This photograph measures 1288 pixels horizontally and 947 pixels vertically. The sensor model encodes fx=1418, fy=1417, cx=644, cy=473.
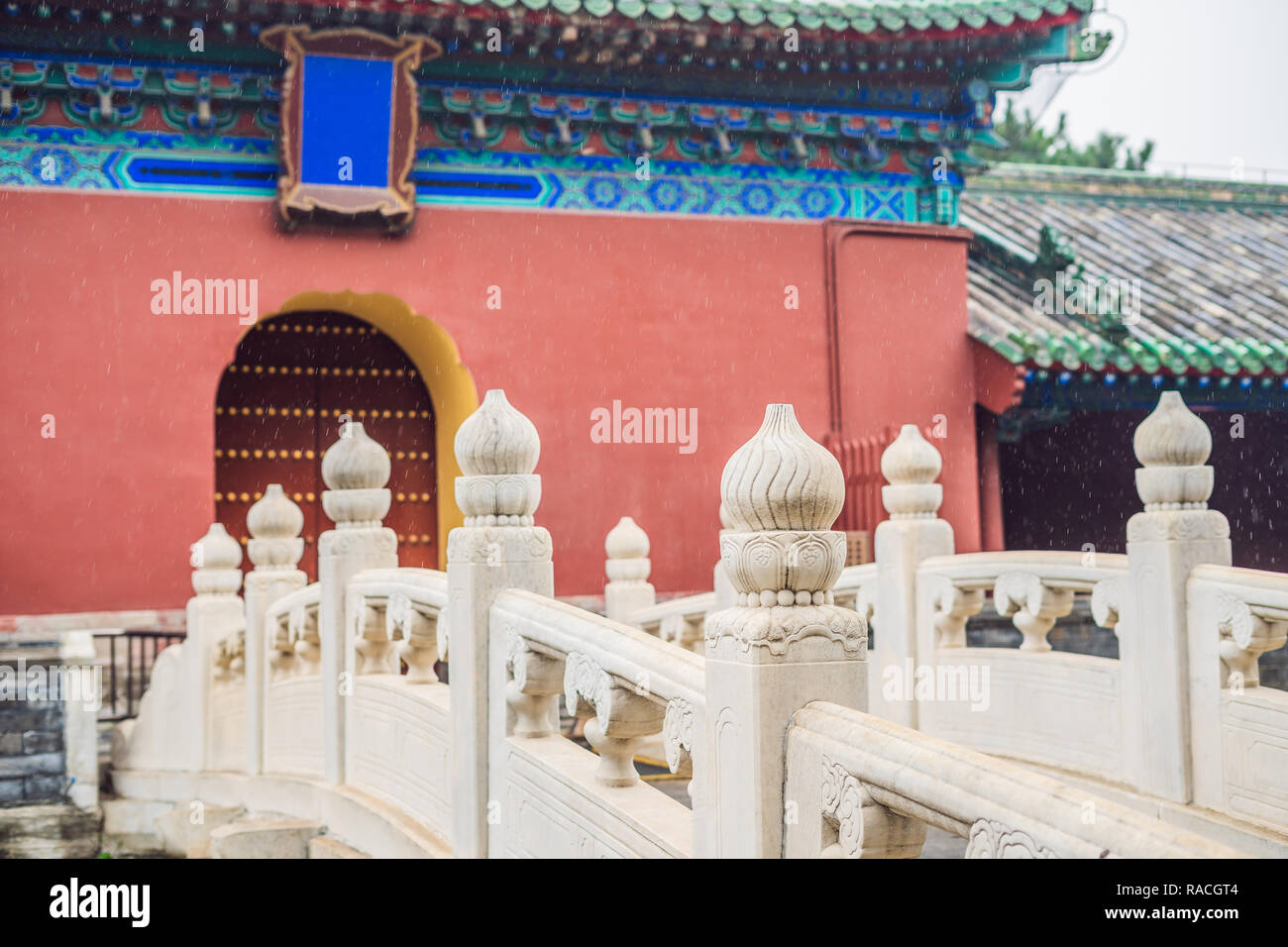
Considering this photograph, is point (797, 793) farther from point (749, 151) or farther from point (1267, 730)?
point (749, 151)

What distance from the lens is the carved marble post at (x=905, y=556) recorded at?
638cm

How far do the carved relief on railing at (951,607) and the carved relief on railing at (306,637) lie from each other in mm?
2720

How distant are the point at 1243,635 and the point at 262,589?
178 inches

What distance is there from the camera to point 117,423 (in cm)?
878

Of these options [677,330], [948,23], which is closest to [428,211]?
[677,330]

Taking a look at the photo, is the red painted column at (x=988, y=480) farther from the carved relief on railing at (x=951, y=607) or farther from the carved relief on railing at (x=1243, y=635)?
the carved relief on railing at (x=1243, y=635)

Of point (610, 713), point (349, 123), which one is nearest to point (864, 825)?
point (610, 713)

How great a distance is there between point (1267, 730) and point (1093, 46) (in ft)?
21.1

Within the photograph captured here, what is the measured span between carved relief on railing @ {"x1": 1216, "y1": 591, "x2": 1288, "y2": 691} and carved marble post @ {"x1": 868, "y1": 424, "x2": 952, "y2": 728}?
1748 millimetres

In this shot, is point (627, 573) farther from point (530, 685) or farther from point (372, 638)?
point (530, 685)

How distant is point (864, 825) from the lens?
8.38 ft

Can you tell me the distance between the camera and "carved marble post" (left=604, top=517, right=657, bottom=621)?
8.14m

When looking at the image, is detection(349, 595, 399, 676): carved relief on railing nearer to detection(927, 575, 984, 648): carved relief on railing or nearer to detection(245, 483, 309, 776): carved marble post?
detection(245, 483, 309, 776): carved marble post

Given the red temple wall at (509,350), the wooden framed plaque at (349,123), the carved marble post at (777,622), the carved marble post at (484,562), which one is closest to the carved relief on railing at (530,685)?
the carved marble post at (484,562)
